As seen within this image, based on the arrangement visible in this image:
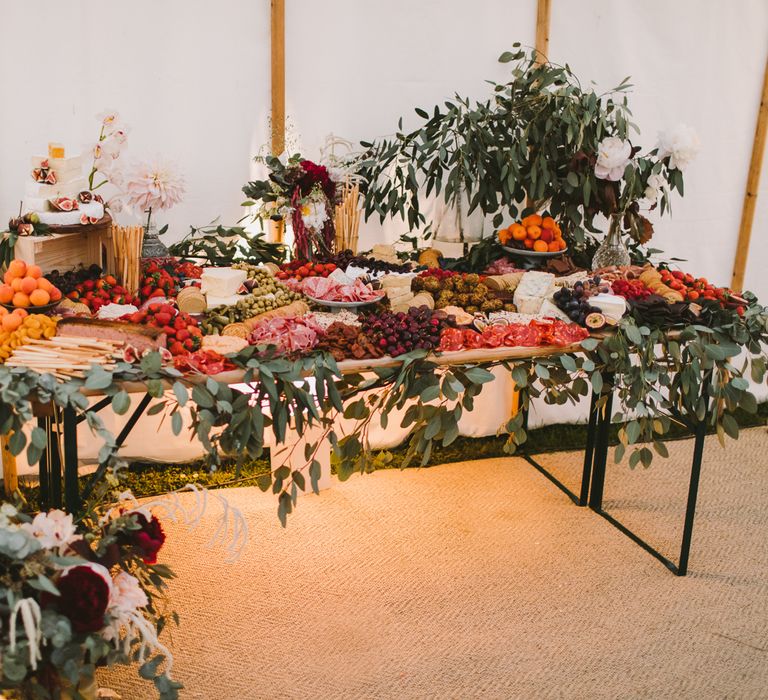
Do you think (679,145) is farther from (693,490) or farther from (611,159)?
(693,490)

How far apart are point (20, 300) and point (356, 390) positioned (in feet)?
3.06

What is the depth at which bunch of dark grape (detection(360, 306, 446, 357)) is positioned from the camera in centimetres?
238

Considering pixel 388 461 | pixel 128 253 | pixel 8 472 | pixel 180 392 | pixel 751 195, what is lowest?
pixel 388 461

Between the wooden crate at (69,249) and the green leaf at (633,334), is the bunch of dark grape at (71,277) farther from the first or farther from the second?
the green leaf at (633,334)

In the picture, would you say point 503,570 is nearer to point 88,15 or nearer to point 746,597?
point 746,597

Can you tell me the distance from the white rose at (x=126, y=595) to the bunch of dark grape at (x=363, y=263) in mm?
1485

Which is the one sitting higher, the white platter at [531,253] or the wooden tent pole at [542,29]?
the wooden tent pole at [542,29]

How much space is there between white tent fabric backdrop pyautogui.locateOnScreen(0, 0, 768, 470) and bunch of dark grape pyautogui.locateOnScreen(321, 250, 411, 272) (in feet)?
2.06

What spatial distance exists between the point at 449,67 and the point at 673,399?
1.80m

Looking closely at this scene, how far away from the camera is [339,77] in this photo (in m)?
3.54

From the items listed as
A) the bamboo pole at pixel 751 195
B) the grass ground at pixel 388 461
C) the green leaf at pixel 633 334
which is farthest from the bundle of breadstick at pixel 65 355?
the bamboo pole at pixel 751 195

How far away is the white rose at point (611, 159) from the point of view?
3.19m

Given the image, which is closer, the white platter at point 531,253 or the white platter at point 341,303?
the white platter at point 341,303

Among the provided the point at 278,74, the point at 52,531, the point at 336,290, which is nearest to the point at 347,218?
the point at 336,290
